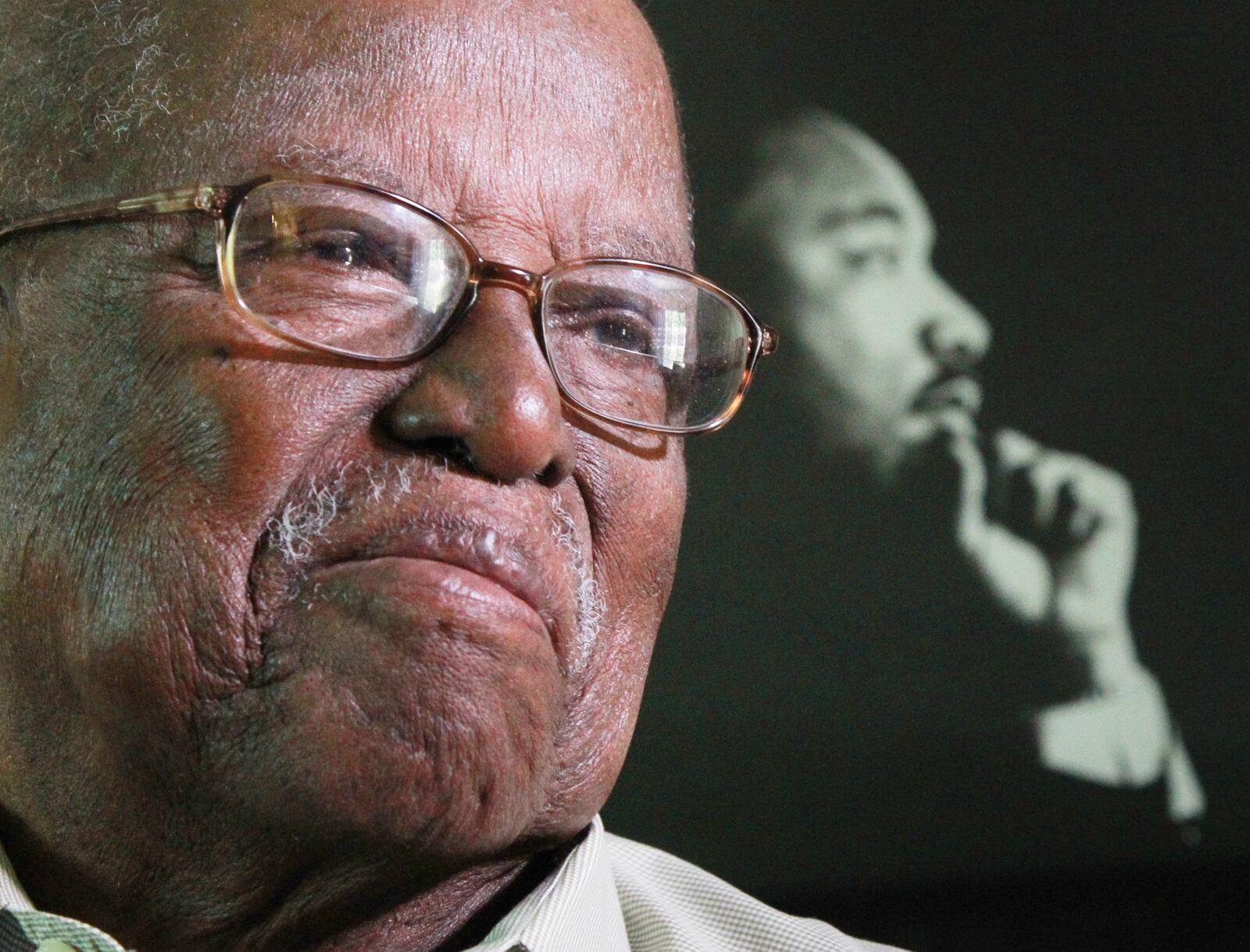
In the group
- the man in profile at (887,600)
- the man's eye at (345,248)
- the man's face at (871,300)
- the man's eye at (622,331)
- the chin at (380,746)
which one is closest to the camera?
the chin at (380,746)

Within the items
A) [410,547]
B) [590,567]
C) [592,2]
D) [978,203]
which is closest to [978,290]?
[978,203]

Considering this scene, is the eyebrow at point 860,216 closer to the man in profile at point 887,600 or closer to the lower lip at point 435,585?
the man in profile at point 887,600

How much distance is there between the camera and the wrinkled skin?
0.85m

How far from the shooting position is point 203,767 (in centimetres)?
87

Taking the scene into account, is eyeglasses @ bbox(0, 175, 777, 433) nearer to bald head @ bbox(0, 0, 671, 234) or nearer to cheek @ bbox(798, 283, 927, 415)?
bald head @ bbox(0, 0, 671, 234)

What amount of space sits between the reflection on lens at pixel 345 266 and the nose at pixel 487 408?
1.0 inches

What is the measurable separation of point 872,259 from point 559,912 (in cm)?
118

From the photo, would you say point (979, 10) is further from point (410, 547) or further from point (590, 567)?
point (410, 547)

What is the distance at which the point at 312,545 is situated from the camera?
868mm

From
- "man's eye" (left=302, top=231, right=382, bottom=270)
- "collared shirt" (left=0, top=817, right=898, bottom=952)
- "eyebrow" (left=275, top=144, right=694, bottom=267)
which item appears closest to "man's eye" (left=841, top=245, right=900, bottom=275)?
"eyebrow" (left=275, top=144, right=694, bottom=267)

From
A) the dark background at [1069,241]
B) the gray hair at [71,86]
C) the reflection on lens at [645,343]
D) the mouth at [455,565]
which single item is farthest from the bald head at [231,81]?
the dark background at [1069,241]

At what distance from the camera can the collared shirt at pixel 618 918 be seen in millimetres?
918

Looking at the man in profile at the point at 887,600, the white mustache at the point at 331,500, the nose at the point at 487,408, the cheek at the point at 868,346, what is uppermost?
the nose at the point at 487,408

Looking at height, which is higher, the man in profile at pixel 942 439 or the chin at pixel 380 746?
the chin at pixel 380 746
